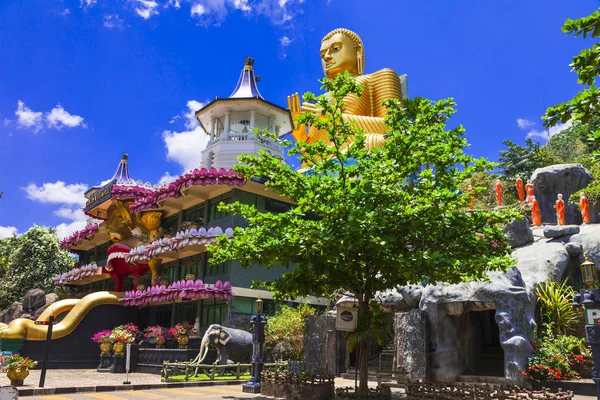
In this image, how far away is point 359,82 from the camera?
120 feet

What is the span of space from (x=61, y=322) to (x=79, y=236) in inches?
496

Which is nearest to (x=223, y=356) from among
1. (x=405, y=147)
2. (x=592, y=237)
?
(x=405, y=147)

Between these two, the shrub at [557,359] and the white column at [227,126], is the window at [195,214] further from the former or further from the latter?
the shrub at [557,359]

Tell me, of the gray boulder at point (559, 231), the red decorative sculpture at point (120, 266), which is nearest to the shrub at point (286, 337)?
the gray boulder at point (559, 231)

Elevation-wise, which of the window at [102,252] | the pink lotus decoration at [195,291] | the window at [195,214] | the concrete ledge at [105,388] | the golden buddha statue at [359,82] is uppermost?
the golden buddha statue at [359,82]

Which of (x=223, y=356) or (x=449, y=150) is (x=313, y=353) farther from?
(x=449, y=150)

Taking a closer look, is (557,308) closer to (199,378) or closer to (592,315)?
(592,315)

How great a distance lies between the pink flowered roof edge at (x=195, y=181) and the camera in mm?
27422

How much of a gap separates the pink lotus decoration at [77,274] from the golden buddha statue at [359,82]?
58.0 feet

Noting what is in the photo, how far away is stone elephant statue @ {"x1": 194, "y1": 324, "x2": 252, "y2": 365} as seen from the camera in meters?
21.1

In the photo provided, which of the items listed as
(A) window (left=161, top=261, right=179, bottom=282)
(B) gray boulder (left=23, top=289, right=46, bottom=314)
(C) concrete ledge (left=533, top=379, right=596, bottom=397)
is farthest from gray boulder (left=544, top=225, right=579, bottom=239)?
(B) gray boulder (left=23, top=289, right=46, bottom=314)

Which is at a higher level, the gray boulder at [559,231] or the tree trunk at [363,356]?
the gray boulder at [559,231]

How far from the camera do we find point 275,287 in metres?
13.0

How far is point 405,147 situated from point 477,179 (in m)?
43.3
